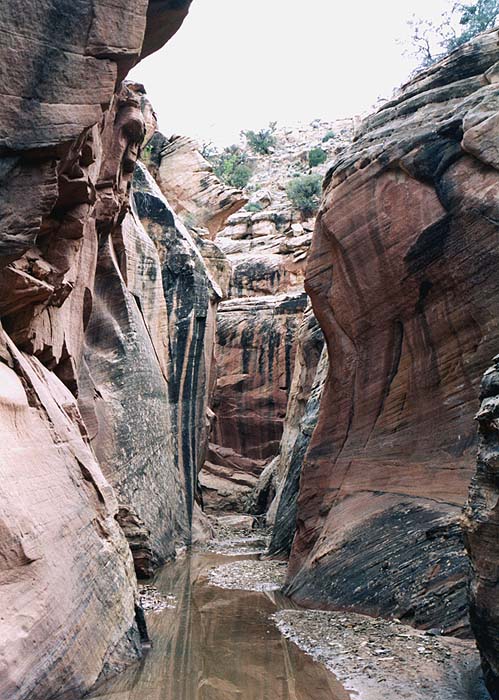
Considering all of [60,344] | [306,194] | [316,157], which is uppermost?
[316,157]

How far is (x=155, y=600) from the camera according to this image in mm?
10719

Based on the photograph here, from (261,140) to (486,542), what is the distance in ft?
233

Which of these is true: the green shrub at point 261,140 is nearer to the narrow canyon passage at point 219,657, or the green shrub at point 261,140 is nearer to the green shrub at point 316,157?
the green shrub at point 316,157


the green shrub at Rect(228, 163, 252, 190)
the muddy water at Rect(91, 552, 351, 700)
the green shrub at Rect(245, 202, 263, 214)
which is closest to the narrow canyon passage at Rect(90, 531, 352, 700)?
the muddy water at Rect(91, 552, 351, 700)

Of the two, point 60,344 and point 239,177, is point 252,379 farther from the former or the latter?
point 239,177

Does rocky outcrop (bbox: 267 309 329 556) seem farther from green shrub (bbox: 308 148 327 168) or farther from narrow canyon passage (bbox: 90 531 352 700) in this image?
green shrub (bbox: 308 148 327 168)

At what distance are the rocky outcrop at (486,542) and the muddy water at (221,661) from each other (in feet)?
4.67

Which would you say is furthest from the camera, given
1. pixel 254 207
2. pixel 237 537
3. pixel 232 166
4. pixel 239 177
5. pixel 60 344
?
pixel 232 166

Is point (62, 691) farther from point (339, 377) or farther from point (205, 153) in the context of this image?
point (205, 153)

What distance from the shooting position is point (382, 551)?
31.2 feet

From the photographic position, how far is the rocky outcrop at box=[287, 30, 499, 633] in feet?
29.8

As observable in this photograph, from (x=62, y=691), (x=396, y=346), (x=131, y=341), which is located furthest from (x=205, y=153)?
(x=62, y=691)

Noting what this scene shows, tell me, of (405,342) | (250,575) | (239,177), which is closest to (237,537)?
(250,575)

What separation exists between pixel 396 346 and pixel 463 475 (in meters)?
2.81
